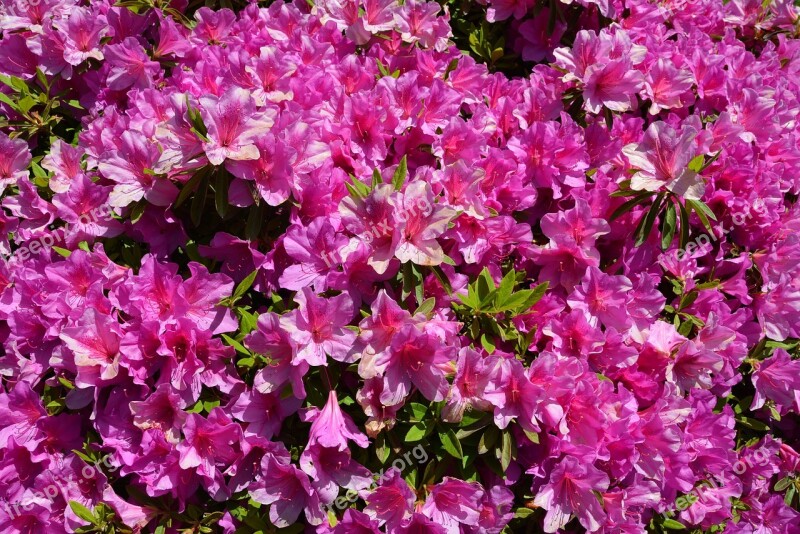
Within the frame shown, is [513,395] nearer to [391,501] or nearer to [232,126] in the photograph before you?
[391,501]

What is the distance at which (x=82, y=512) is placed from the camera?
221cm

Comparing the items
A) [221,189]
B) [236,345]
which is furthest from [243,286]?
[221,189]

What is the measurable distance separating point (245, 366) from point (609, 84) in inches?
75.5

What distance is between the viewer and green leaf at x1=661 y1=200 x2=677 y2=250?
2572 mm

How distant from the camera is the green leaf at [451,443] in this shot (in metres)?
2.24

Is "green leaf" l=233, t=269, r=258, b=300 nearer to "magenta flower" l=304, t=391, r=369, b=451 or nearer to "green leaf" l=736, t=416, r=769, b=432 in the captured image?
"magenta flower" l=304, t=391, r=369, b=451

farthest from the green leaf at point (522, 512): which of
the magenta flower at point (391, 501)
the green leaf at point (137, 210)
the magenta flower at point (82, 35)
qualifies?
the magenta flower at point (82, 35)

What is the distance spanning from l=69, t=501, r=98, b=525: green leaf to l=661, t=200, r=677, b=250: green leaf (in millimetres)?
2279

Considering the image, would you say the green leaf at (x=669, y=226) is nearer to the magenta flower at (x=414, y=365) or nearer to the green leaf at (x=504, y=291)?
the green leaf at (x=504, y=291)

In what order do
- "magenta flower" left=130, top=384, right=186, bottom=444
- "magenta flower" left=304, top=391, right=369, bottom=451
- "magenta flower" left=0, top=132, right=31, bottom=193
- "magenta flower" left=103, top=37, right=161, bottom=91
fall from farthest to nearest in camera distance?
"magenta flower" left=103, top=37, right=161, bottom=91
"magenta flower" left=0, top=132, right=31, bottom=193
"magenta flower" left=130, top=384, right=186, bottom=444
"magenta flower" left=304, top=391, right=369, bottom=451

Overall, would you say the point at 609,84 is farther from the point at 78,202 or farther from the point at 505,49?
the point at 78,202

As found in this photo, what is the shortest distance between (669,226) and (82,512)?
7.71 ft

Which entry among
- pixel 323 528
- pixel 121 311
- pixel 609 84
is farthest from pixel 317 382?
pixel 609 84

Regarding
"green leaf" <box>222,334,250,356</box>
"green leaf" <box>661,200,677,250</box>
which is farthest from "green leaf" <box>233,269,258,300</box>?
"green leaf" <box>661,200,677,250</box>
